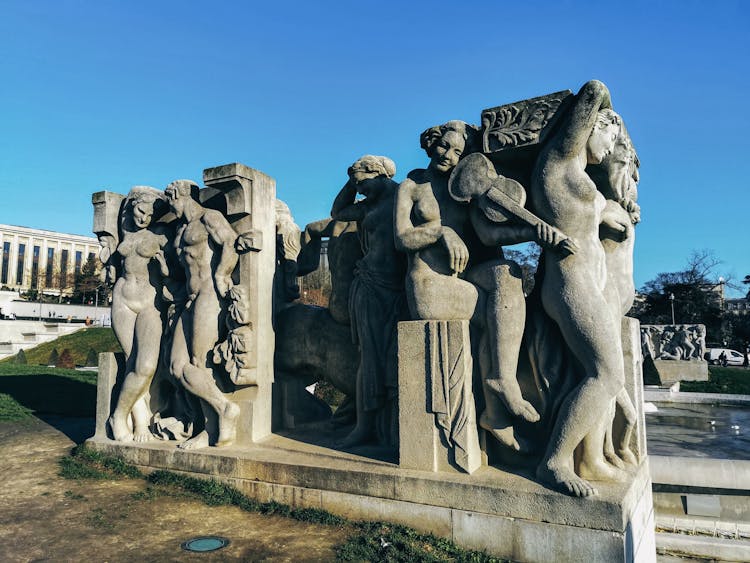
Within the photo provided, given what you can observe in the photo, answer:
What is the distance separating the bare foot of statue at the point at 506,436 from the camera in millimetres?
4820

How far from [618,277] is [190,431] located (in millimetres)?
5192

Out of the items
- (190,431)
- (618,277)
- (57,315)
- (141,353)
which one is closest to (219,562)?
(190,431)

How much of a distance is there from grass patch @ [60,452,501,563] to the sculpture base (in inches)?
3.7

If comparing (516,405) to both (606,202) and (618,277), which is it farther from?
(606,202)

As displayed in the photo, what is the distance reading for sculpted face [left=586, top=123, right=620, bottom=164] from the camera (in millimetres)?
4820

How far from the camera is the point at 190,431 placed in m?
6.60

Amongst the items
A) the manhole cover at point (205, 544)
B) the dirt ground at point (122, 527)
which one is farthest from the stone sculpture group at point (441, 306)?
the manhole cover at point (205, 544)

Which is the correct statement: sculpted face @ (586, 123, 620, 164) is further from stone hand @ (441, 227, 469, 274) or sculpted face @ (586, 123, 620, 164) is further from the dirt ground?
the dirt ground

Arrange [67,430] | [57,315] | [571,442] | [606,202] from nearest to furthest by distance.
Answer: [571,442]
[606,202]
[67,430]
[57,315]

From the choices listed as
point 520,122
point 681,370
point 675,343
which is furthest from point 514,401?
point 675,343

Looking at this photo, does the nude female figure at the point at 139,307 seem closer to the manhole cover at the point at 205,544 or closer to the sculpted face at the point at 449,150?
the manhole cover at the point at 205,544

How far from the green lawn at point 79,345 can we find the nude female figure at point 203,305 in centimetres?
2552

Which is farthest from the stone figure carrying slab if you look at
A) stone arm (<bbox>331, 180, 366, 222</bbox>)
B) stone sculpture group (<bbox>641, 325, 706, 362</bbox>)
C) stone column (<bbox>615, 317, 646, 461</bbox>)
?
stone sculpture group (<bbox>641, 325, 706, 362</bbox>)

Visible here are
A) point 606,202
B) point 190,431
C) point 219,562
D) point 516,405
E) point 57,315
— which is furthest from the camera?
point 57,315
